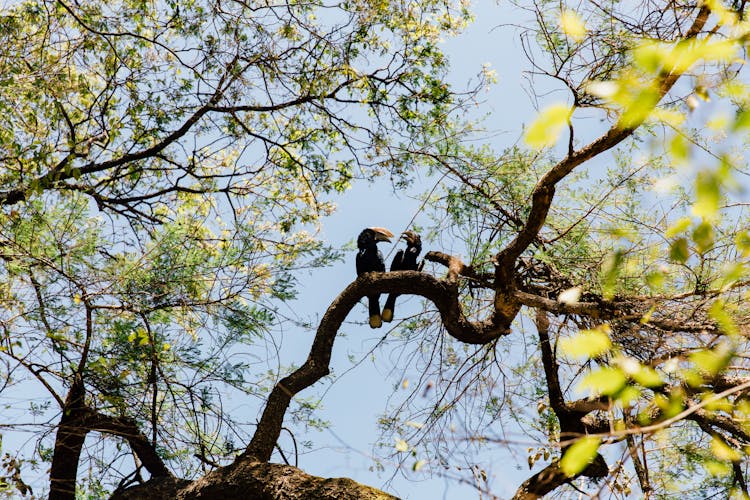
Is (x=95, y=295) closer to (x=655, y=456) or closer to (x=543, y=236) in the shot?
(x=543, y=236)

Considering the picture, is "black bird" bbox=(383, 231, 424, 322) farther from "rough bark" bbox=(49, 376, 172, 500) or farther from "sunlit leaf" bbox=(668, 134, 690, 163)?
"sunlit leaf" bbox=(668, 134, 690, 163)

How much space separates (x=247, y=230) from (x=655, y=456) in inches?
115

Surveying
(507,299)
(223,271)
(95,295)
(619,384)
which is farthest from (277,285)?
(619,384)

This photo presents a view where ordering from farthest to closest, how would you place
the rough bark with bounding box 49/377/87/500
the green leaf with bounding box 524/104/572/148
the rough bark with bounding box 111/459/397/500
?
the rough bark with bounding box 49/377/87/500 → the rough bark with bounding box 111/459/397/500 → the green leaf with bounding box 524/104/572/148

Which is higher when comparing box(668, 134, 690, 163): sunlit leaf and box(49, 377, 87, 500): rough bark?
box(49, 377, 87, 500): rough bark

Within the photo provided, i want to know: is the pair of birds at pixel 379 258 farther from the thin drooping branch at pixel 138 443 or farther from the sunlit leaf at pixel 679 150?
the sunlit leaf at pixel 679 150

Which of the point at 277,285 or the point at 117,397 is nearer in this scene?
the point at 117,397

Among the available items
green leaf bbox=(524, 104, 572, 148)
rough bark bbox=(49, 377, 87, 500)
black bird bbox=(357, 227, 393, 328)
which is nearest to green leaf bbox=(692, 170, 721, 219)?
green leaf bbox=(524, 104, 572, 148)

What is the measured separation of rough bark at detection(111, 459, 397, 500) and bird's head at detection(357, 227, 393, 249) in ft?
6.67

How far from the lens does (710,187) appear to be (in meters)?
1.07

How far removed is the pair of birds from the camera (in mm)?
4859

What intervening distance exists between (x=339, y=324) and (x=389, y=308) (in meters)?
0.96

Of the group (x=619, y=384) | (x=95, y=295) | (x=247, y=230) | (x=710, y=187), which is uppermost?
(x=247, y=230)

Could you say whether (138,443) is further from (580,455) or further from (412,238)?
(580,455)
